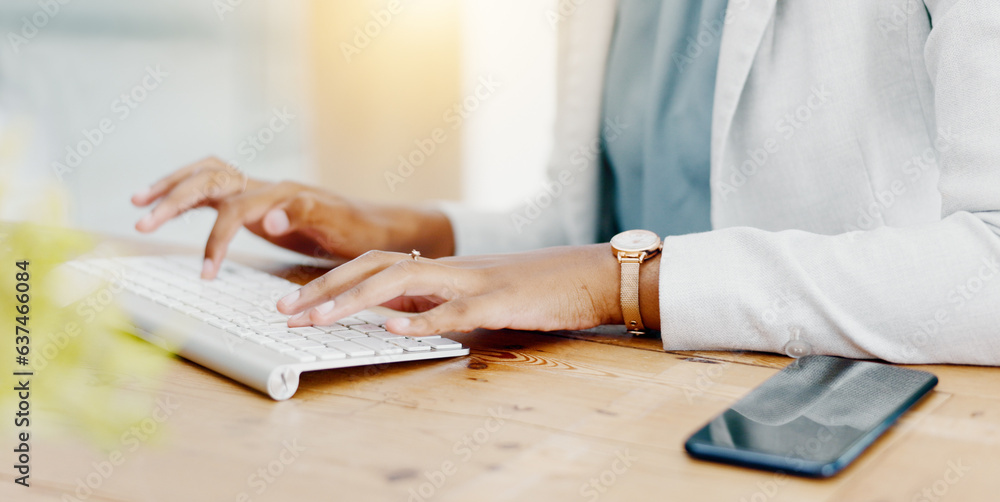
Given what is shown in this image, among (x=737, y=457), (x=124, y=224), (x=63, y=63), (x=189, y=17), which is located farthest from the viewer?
(x=189, y=17)

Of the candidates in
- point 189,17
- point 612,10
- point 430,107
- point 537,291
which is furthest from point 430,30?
point 537,291

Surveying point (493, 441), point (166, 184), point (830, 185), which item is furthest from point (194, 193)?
point (830, 185)

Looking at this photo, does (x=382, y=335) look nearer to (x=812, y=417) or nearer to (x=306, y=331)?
(x=306, y=331)

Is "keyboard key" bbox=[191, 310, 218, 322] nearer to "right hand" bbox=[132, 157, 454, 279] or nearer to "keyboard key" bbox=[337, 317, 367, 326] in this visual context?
"keyboard key" bbox=[337, 317, 367, 326]

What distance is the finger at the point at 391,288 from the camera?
680 mm

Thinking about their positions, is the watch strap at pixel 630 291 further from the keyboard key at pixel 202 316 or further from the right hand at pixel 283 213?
the right hand at pixel 283 213

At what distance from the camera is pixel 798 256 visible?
0.70 meters

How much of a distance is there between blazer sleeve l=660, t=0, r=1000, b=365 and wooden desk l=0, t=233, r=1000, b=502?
4 centimetres

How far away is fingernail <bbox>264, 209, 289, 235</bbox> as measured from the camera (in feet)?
3.72

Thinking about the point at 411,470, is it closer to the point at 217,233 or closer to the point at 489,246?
the point at 217,233

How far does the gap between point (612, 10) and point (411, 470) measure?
3.31ft

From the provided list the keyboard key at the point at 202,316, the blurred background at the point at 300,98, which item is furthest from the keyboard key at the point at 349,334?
the blurred background at the point at 300,98

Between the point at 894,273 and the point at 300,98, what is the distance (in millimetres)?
3323

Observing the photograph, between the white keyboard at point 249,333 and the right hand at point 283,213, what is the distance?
15 cm
